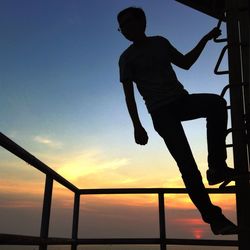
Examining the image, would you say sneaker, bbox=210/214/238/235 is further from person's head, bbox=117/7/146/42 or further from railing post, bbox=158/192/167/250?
railing post, bbox=158/192/167/250

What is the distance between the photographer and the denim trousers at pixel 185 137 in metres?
2.14

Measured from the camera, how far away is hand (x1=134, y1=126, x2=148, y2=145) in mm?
2391

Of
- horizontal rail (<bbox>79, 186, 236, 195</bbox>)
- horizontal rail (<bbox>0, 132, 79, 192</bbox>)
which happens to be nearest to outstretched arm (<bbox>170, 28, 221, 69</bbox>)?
horizontal rail (<bbox>0, 132, 79, 192</bbox>)

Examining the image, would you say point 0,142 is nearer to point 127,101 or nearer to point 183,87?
point 127,101

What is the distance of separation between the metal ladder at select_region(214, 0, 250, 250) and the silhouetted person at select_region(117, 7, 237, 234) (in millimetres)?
86

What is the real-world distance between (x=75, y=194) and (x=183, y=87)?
7.37 ft

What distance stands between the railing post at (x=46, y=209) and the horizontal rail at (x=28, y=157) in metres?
0.07

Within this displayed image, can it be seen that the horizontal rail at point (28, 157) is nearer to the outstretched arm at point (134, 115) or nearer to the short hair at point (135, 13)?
the outstretched arm at point (134, 115)

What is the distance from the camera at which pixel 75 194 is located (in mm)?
4148

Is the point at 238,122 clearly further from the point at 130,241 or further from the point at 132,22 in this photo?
the point at 130,241

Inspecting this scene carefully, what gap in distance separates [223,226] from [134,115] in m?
0.93

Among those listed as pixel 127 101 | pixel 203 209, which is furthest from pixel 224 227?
pixel 127 101

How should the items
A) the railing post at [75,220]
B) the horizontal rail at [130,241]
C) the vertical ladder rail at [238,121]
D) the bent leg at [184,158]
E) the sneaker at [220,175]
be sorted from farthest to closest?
1. the railing post at [75,220]
2. the horizontal rail at [130,241]
3. the bent leg at [184,158]
4. the sneaker at [220,175]
5. the vertical ladder rail at [238,121]

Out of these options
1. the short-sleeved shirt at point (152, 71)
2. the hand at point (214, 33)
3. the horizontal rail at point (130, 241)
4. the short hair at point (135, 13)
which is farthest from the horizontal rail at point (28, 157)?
the hand at point (214, 33)
